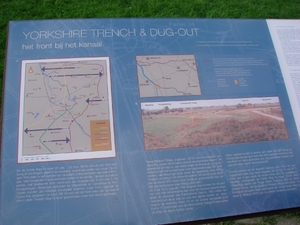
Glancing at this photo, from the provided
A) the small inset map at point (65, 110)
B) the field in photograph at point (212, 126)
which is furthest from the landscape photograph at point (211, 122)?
the small inset map at point (65, 110)

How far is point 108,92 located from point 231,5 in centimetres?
161

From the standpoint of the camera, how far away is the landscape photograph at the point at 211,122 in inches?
80.4

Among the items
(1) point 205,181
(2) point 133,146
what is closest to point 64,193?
(2) point 133,146

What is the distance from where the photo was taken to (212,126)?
6.94 ft

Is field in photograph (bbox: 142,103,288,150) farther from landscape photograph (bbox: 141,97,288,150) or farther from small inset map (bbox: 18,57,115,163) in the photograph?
small inset map (bbox: 18,57,115,163)

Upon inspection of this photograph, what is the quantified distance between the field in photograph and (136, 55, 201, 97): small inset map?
0.49 feet

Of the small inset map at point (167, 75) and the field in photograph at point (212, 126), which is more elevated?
the small inset map at point (167, 75)

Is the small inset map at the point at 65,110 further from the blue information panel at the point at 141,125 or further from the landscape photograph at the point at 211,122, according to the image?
the landscape photograph at the point at 211,122

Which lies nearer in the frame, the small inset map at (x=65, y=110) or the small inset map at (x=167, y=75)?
the small inset map at (x=65, y=110)

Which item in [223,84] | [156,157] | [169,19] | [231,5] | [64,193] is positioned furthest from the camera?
[231,5]

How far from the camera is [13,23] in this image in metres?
2.26

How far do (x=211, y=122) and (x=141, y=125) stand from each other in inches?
20.5

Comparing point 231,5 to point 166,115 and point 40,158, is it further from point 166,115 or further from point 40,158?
point 40,158

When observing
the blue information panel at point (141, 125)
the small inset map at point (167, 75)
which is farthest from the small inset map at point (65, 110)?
the small inset map at point (167, 75)
